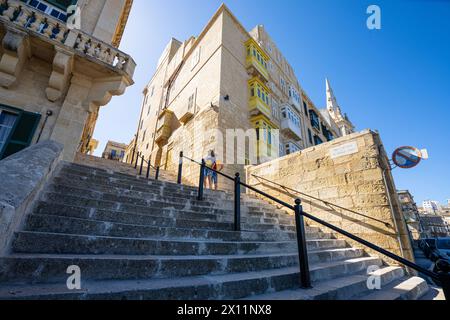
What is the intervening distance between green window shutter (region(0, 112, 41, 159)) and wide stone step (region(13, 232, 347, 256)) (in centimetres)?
519

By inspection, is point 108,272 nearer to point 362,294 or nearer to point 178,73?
point 362,294

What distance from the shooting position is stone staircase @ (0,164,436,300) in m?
1.52

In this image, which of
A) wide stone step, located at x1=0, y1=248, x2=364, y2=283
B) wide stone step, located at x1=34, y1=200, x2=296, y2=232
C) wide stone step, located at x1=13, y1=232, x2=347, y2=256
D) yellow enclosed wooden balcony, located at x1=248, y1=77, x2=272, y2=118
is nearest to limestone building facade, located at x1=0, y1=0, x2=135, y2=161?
wide stone step, located at x1=34, y1=200, x2=296, y2=232

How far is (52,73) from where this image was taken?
592 cm

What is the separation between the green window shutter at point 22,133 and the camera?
518cm

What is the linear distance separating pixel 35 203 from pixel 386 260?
6232 millimetres

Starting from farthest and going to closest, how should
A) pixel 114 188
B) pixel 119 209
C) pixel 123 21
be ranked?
pixel 123 21 → pixel 114 188 → pixel 119 209

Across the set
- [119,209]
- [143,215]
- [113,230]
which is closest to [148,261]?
[113,230]

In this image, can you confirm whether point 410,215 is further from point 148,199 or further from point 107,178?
point 107,178

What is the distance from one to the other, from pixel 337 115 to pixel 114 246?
159ft

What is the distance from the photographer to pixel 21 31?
208 inches

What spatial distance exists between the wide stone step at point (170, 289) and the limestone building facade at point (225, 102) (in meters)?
8.59

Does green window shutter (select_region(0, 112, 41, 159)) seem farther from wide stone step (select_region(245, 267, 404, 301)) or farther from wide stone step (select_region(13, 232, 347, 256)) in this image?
wide stone step (select_region(245, 267, 404, 301))

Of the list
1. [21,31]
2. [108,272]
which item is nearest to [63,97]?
[21,31]
